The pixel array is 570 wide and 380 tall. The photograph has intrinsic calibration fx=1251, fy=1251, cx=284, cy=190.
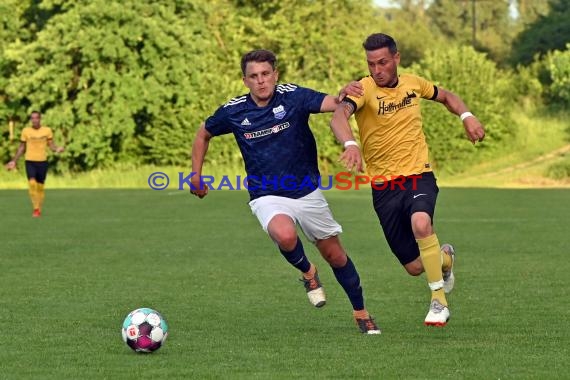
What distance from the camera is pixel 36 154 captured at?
89.8 feet

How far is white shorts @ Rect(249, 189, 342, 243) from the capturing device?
9.39 meters

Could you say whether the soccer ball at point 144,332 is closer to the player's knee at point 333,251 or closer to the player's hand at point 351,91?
the player's knee at point 333,251

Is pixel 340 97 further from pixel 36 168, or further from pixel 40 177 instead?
pixel 36 168

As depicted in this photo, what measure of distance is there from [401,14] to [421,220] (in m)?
102

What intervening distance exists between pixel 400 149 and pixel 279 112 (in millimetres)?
1041

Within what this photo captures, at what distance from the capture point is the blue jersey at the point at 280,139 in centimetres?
939

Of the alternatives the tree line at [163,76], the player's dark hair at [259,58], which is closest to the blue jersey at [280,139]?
the player's dark hair at [259,58]

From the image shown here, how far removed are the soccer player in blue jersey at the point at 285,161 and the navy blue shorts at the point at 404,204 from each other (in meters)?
0.65

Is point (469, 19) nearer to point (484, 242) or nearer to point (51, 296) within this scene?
point (484, 242)

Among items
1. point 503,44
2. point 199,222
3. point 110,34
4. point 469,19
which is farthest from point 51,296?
point 469,19

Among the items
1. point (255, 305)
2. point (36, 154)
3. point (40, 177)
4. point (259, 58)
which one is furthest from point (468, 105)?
point (259, 58)

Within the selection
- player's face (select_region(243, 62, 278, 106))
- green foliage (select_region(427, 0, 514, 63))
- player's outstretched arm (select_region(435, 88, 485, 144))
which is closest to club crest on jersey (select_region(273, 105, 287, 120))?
player's face (select_region(243, 62, 278, 106))

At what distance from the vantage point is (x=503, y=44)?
293 ft

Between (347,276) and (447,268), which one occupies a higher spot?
(347,276)
